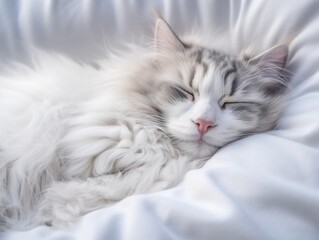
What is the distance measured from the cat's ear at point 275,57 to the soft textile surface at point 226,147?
0.03 meters

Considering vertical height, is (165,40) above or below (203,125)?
above

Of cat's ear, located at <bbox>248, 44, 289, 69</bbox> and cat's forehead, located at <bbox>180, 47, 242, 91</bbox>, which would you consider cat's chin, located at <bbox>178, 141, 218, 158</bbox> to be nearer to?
cat's forehead, located at <bbox>180, 47, 242, 91</bbox>

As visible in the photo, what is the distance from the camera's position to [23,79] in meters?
1.12

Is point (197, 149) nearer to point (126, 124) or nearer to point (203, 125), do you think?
point (203, 125)

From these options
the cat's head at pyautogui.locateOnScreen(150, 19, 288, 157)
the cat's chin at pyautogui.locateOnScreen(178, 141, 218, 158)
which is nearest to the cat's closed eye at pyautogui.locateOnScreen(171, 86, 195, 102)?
the cat's head at pyautogui.locateOnScreen(150, 19, 288, 157)

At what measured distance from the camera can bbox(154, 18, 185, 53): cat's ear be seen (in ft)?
3.31

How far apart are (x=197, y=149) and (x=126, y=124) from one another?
197 millimetres

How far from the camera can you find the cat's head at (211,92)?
901mm

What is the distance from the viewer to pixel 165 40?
1.04 meters

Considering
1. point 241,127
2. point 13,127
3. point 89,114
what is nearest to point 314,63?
point 241,127

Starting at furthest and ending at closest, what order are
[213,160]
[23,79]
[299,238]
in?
[23,79], [213,160], [299,238]

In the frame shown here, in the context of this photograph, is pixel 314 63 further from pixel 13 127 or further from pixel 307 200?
pixel 13 127

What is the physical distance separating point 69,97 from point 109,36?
0.27 meters

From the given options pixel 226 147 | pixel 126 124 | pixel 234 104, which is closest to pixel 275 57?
pixel 234 104
